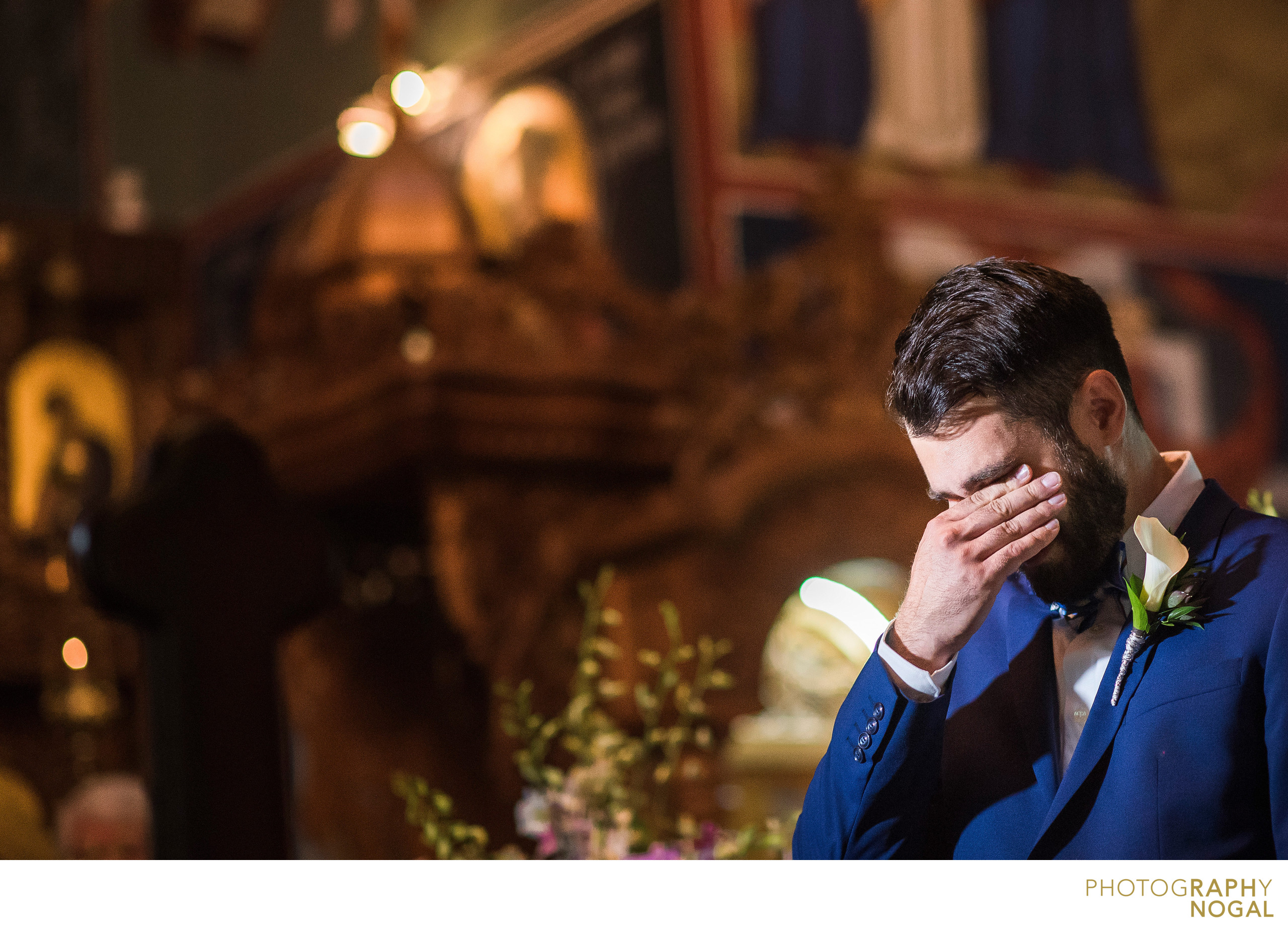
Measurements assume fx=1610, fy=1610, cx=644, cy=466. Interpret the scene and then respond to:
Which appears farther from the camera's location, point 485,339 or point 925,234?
point 925,234

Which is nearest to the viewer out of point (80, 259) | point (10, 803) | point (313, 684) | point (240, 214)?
point (10, 803)

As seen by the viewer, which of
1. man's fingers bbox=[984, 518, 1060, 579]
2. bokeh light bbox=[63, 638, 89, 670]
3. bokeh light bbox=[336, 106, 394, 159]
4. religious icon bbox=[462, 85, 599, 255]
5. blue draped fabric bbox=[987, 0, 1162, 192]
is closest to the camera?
man's fingers bbox=[984, 518, 1060, 579]

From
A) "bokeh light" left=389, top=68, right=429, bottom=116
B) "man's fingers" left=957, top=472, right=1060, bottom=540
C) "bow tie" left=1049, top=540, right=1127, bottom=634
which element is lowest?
"bow tie" left=1049, top=540, right=1127, bottom=634

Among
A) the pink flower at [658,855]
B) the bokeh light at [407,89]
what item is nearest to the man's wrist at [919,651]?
the pink flower at [658,855]

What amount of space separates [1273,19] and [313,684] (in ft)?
15.1

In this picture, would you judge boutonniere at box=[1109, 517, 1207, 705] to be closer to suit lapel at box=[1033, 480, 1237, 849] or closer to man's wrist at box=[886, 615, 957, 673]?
suit lapel at box=[1033, 480, 1237, 849]

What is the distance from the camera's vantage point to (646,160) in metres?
5.91

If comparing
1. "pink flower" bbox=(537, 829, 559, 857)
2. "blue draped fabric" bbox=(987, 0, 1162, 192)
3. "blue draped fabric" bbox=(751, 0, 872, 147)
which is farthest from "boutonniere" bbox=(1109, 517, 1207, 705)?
"blue draped fabric" bbox=(987, 0, 1162, 192)

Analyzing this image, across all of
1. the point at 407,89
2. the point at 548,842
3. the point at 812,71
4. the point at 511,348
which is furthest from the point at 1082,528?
the point at 812,71

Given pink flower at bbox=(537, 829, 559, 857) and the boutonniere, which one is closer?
the boutonniere

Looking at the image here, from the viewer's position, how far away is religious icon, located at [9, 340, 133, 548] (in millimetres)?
5992
